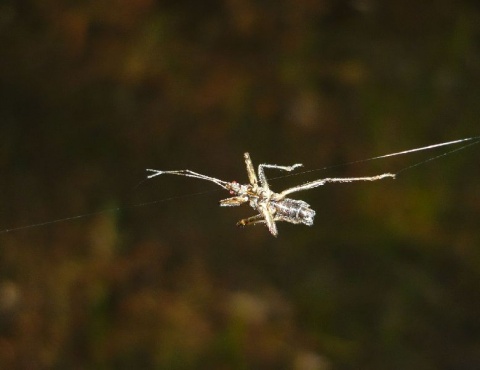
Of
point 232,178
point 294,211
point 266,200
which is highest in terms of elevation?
point 232,178

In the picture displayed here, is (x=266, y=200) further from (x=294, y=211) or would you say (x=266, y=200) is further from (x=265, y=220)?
(x=294, y=211)

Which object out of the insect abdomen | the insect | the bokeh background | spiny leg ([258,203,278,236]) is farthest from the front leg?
the bokeh background

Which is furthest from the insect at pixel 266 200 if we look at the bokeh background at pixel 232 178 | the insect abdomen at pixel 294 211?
the bokeh background at pixel 232 178

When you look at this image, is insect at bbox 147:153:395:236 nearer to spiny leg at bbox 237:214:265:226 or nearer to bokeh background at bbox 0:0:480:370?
spiny leg at bbox 237:214:265:226

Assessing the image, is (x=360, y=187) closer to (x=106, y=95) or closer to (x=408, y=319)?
(x=408, y=319)

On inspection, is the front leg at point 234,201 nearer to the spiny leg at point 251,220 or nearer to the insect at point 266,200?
the insect at point 266,200

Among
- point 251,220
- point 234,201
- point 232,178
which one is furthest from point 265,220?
point 232,178

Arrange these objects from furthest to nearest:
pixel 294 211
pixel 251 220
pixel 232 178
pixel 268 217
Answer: pixel 232 178 < pixel 251 220 < pixel 268 217 < pixel 294 211

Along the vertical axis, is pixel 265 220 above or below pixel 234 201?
below
